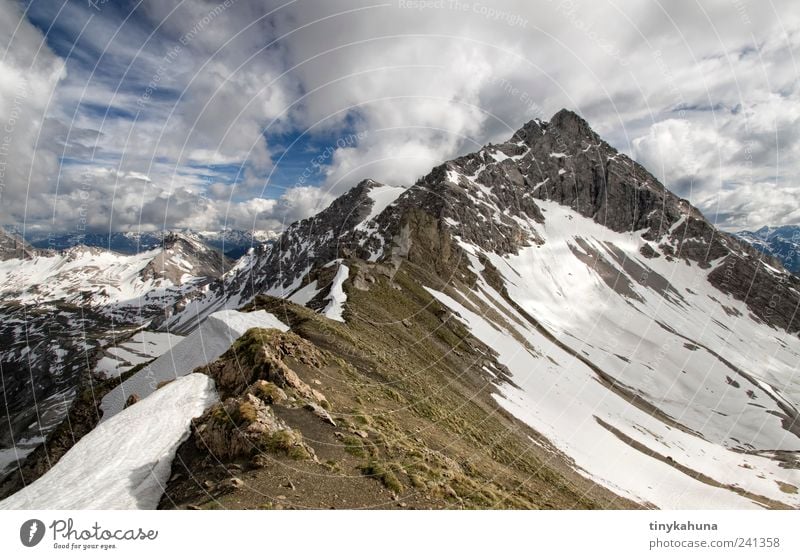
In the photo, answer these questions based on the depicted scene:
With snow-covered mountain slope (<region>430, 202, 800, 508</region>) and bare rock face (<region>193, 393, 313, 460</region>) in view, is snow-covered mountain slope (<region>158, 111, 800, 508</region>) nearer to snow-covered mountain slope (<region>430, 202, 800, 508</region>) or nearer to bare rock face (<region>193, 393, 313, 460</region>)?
snow-covered mountain slope (<region>430, 202, 800, 508</region>)

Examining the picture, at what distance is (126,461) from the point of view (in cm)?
1534

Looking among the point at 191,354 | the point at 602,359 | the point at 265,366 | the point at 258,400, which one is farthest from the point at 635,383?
the point at 258,400

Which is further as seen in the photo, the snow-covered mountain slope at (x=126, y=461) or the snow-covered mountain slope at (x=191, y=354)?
the snow-covered mountain slope at (x=191, y=354)

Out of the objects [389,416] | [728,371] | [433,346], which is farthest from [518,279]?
[389,416]

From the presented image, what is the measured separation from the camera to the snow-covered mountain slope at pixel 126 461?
13531 millimetres

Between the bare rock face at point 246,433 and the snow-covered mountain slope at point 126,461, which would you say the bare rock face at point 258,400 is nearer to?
the bare rock face at point 246,433

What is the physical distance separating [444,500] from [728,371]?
576 ft

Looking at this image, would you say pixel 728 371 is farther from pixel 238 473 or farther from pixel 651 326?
pixel 238 473

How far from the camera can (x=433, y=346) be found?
181 feet

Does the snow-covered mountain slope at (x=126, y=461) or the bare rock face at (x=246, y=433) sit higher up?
the bare rock face at (x=246, y=433)
